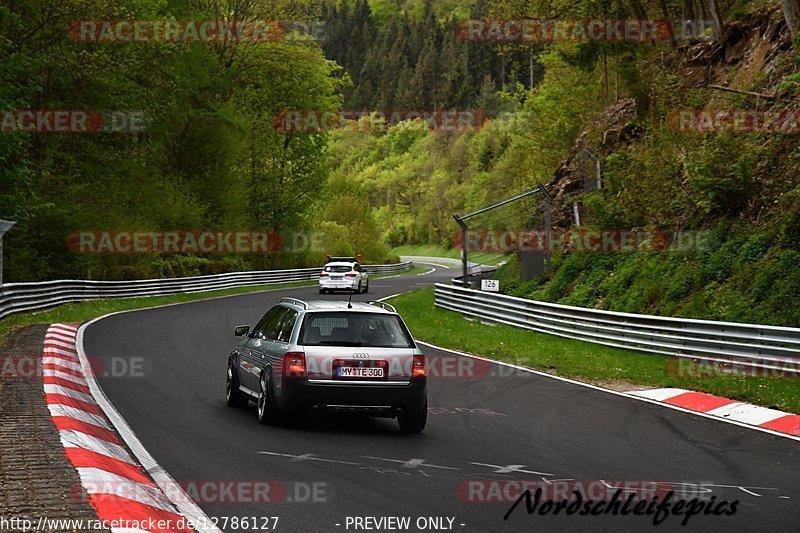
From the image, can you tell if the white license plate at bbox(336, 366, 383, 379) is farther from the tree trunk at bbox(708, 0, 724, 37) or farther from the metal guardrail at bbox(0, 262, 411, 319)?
the tree trunk at bbox(708, 0, 724, 37)

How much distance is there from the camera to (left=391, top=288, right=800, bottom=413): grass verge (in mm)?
14094

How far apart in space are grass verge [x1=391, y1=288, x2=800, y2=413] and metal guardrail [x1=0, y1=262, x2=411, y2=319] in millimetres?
11678

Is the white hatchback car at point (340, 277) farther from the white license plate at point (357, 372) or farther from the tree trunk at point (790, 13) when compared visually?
the white license plate at point (357, 372)

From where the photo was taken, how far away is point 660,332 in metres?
18.7

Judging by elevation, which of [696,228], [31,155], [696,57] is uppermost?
[696,57]

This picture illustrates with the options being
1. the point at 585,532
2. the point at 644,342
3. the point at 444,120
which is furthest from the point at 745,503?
the point at 444,120

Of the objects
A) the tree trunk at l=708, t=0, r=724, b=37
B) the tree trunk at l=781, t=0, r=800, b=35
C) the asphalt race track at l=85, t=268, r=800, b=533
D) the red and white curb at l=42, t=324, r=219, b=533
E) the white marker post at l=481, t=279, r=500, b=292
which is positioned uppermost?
the tree trunk at l=708, t=0, r=724, b=37

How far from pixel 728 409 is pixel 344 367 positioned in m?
5.64

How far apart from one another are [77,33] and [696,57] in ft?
77.3

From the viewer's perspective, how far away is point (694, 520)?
22.8ft

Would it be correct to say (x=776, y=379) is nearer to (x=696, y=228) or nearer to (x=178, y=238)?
(x=696, y=228)

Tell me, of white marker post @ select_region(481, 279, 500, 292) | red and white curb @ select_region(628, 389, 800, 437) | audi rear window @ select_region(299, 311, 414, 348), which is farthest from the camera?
white marker post @ select_region(481, 279, 500, 292)

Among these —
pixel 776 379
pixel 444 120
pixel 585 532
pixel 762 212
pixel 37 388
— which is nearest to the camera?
pixel 585 532

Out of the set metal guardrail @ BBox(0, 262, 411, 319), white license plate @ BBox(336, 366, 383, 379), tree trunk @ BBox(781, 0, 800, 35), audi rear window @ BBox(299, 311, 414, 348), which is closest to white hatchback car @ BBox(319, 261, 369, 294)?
metal guardrail @ BBox(0, 262, 411, 319)
